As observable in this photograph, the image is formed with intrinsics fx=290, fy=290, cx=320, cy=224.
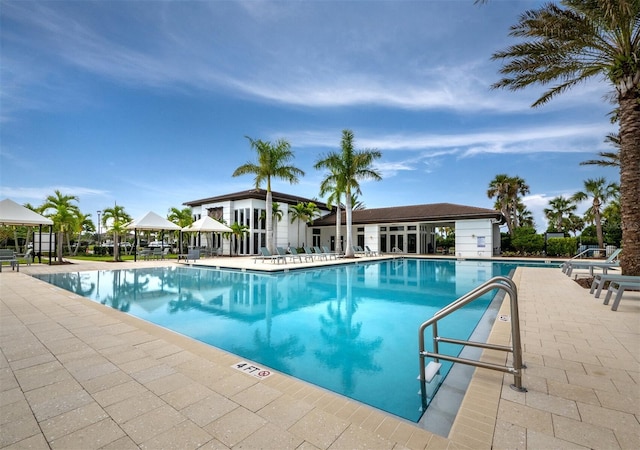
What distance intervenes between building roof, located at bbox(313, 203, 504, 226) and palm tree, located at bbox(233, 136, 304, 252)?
38.4 feet

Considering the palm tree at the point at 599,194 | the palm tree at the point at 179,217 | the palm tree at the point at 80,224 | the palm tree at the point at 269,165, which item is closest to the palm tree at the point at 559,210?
the palm tree at the point at 599,194

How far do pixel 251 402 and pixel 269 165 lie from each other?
66.9 ft

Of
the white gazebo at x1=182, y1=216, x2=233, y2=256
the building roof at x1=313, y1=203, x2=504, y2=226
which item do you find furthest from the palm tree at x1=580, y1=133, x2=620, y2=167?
the white gazebo at x1=182, y1=216, x2=233, y2=256

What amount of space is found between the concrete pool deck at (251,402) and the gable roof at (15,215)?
14.9m

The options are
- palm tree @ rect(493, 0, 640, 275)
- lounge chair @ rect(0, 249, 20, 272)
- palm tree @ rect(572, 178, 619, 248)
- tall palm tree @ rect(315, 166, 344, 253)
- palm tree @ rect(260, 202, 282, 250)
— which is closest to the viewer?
palm tree @ rect(493, 0, 640, 275)

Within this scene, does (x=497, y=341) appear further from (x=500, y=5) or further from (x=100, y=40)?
(x=100, y=40)

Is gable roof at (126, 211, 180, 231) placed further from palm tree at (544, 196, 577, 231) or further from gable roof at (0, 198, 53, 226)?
palm tree at (544, 196, 577, 231)

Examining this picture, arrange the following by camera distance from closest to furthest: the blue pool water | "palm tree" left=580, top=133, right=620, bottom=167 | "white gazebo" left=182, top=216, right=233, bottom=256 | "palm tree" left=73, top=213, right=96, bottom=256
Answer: the blue pool water < "palm tree" left=580, top=133, right=620, bottom=167 < "white gazebo" left=182, top=216, right=233, bottom=256 < "palm tree" left=73, top=213, right=96, bottom=256

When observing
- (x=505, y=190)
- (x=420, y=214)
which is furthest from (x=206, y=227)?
(x=505, y=190)

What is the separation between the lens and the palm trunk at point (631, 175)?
8.53 meters

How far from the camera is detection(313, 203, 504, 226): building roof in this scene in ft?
80.9

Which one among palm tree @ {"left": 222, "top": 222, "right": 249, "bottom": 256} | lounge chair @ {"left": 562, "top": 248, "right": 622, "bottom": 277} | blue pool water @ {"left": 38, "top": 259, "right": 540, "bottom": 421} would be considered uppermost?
palm tree @ {"left": 222, "top": 222, "right": 249, "bottom": 256}

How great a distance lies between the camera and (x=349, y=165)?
22203 mm

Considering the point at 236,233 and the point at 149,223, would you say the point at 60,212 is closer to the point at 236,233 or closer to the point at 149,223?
the point at 149,223
